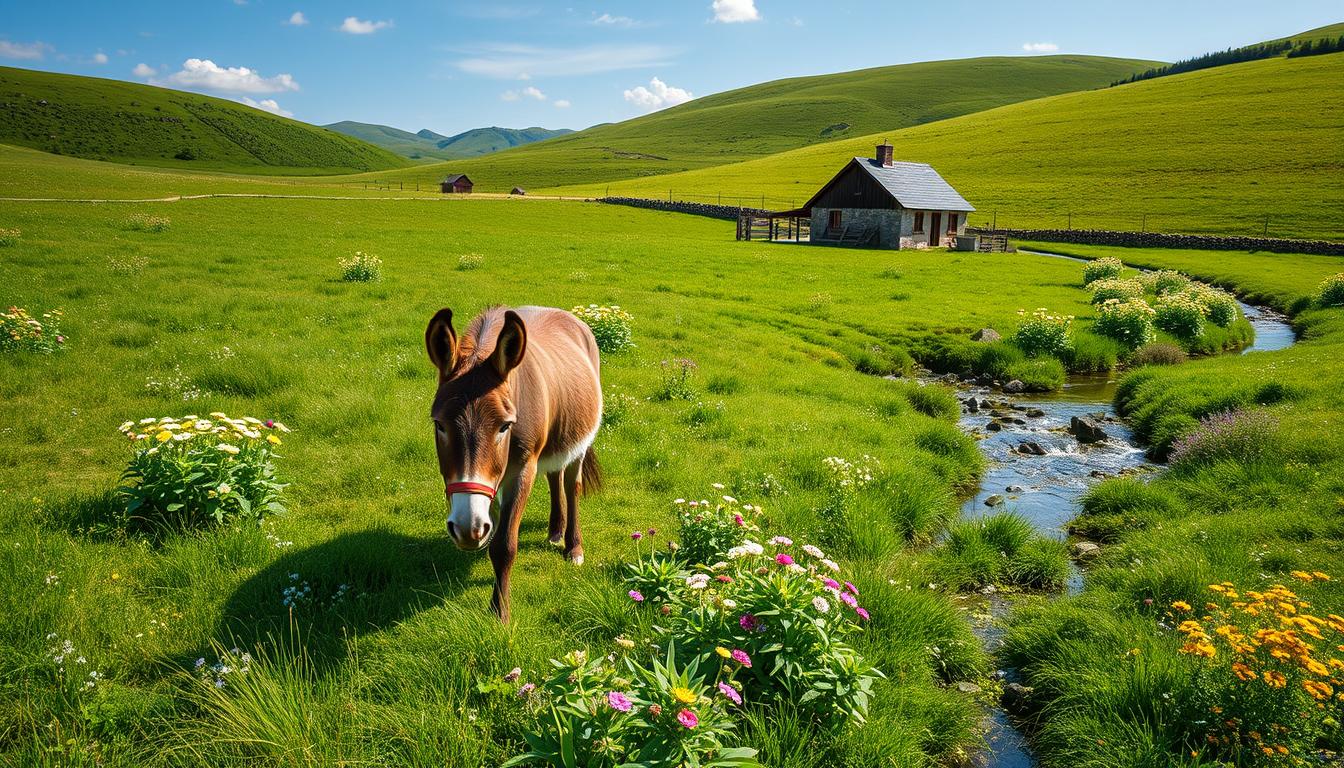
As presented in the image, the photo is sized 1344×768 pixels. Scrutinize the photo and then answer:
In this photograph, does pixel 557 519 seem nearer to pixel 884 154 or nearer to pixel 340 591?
pixel 340 591

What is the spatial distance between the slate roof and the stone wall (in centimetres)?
480

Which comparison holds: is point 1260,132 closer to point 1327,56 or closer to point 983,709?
point 1327,56

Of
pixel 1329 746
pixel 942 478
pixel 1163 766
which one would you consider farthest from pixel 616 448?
pixel 1329 746

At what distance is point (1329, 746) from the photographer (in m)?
4.50

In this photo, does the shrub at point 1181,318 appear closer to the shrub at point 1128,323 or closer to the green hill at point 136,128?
the shrub at point 1128,323

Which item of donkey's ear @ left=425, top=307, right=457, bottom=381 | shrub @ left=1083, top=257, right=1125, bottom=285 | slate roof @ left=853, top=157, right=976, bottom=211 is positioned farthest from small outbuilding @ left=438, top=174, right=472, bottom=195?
donkey's ear @ left=425, top=307, right=457, bottom=381

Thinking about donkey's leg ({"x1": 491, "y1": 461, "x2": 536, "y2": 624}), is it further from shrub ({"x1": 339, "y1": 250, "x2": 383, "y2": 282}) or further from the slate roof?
the slate roof

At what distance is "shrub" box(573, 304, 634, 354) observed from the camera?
45.5 ft

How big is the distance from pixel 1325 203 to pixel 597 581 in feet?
257

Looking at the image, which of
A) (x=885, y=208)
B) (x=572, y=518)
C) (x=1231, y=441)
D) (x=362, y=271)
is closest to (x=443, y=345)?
(x=572, y=518)

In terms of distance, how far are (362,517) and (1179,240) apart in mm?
62303

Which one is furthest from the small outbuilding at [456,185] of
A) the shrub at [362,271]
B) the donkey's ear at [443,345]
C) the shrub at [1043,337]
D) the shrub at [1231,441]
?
the donkey's ear at [443,345]

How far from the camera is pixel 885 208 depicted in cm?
5275

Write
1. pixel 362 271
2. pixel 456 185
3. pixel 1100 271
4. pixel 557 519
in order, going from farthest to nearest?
1. pixel 456 185
2. pixel 1100 271
3. pixel 362 271
4. pixel 557 519
